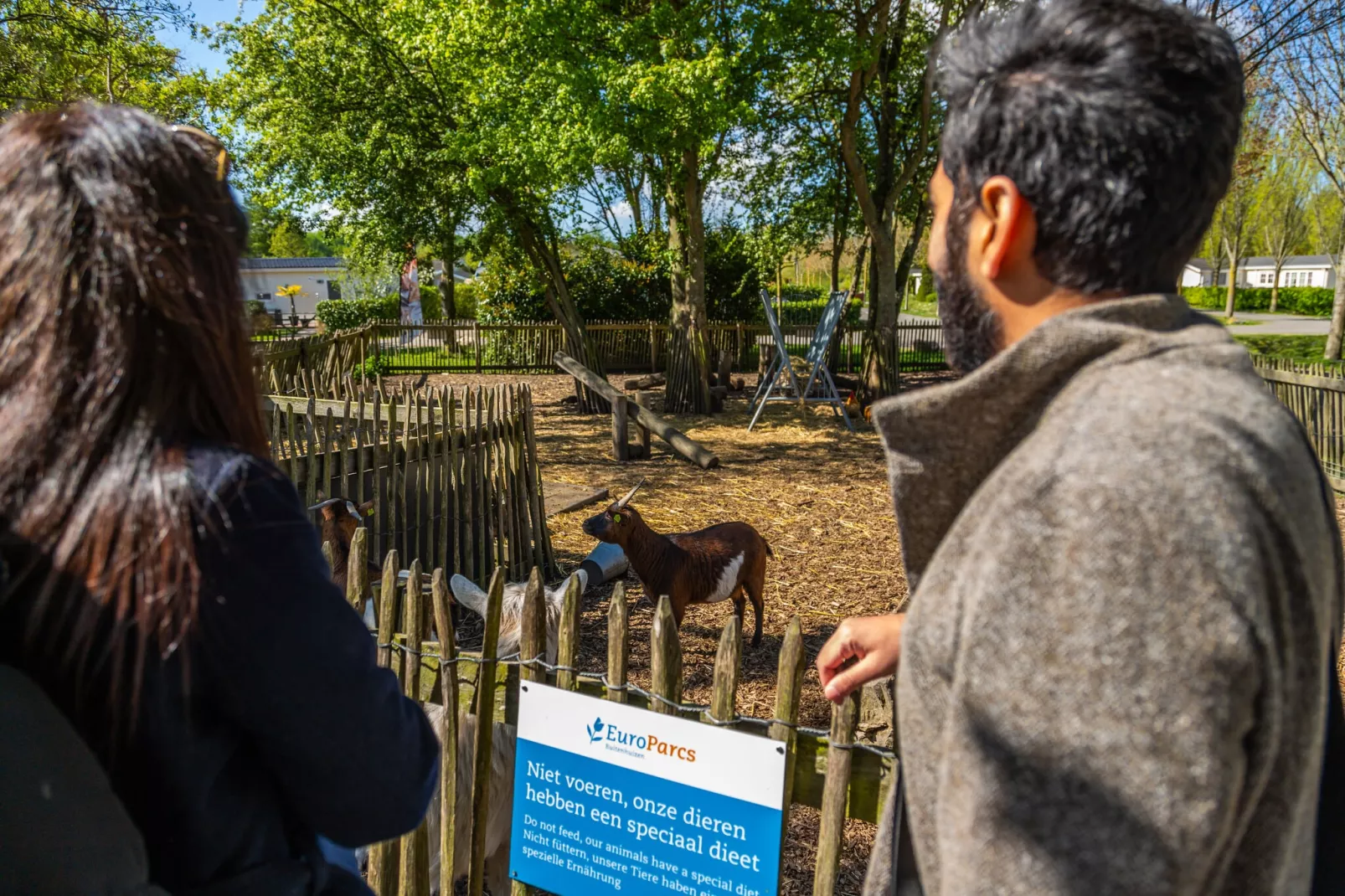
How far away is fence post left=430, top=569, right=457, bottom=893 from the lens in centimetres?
269

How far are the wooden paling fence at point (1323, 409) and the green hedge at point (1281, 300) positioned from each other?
55046 mm

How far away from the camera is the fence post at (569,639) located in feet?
8.20

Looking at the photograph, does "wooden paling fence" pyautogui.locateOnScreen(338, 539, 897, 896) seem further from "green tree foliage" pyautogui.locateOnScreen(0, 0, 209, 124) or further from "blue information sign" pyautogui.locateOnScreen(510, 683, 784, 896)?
"green tree foliage" pyautogui.locateOnScreen(0, 0, 209, 124)

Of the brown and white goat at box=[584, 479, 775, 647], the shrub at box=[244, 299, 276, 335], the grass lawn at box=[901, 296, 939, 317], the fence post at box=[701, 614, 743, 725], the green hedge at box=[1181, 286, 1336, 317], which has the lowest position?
the brown and white goat at box=[584, 479, 775, 647]

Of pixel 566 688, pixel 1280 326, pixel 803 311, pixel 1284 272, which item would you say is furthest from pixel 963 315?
pixel 1284 272

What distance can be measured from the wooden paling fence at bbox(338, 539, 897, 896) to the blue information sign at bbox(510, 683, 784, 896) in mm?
102

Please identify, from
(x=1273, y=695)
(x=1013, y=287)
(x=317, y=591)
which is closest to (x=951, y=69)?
(x=1013, y=287)

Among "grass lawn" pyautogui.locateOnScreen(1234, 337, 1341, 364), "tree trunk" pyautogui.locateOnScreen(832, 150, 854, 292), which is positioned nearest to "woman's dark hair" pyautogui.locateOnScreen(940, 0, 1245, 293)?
"tree trunk" pyautogui.locateOnScreen(832, 150, 854, 292)

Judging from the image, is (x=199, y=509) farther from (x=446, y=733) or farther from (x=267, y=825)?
(x=446, y=733)

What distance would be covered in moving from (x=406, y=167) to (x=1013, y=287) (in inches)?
584

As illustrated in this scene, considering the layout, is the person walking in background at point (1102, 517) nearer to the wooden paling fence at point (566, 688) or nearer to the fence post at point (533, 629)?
the wooden paling fence at point (566, 688)

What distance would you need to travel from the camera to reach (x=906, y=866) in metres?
1.33

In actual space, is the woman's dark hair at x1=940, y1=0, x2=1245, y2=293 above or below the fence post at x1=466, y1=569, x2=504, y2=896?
above

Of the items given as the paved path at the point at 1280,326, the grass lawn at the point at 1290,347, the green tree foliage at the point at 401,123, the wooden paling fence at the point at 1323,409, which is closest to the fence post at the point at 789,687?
the wooden paling fence at the point at 1323,409
